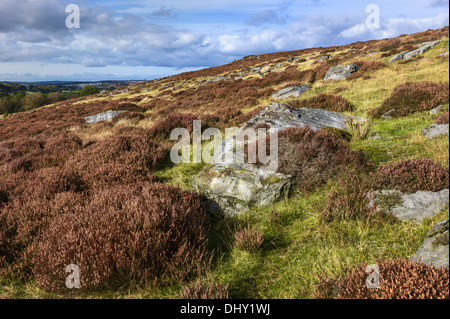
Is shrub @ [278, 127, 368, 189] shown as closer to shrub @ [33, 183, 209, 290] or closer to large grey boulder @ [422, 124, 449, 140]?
large grey boulder @ [422, 124, 449, 140]

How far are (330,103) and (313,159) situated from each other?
7375 millimetres

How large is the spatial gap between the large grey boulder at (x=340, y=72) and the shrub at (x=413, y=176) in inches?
639

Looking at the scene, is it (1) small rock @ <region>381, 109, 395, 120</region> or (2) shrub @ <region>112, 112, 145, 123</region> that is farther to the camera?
(2) shrub @ <region>112, 112, 145, 123</region>

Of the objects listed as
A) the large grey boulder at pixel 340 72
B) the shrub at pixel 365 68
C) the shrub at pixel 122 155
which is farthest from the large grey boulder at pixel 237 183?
the large grey boulder at pixel 340 72

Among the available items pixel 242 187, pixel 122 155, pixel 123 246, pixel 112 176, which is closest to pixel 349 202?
pixel 242 187

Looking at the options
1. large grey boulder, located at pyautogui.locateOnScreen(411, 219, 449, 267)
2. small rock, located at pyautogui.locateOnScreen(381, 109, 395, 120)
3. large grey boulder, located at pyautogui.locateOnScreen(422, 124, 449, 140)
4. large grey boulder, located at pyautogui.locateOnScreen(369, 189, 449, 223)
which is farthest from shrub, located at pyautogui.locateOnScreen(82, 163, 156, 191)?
small rock, located at pyautogui.locateOnScreen(381, 109, 395, 120)

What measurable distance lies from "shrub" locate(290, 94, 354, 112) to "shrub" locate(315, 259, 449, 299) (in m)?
9.45

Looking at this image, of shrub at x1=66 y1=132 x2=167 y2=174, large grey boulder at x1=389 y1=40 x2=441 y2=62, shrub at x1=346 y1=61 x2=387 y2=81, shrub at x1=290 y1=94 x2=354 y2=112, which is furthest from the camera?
large grey boulder at x1=389 y1=40 x2=441 y2=62

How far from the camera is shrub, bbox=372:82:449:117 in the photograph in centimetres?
840

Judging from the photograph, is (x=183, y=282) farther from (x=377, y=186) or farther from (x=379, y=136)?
(x=379, y=136)

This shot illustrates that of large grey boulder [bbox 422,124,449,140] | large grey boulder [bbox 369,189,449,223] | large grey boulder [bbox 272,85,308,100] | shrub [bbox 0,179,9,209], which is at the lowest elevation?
shrub [bbox 0,179,9,209]

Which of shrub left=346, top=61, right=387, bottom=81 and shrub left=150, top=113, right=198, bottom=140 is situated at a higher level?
shrub left=346, top=61, right=387, bottom=81

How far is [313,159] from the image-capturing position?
5234 mm
